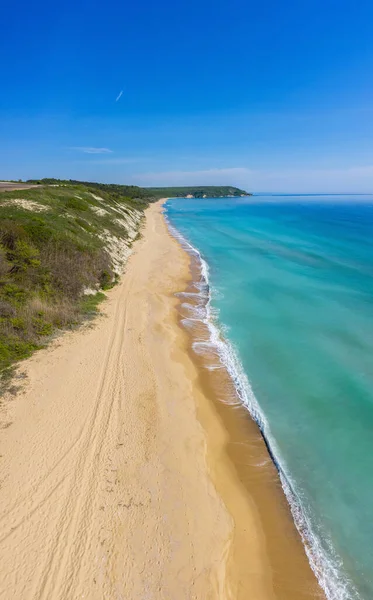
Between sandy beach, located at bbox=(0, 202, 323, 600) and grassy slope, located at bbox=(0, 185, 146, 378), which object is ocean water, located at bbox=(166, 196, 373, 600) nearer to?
sandy beach, located at bbox=(0, 202, 323, 600)

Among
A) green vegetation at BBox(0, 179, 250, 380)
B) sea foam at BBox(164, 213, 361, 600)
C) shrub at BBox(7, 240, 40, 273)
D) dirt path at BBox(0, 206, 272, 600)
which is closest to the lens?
dirt path at BBox(0, 206, 272, 600)

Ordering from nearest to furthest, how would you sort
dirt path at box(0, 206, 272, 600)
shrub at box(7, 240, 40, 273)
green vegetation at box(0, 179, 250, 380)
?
Answer: dirt path at box(0, 206, 272, 600) → green vegetation at box(0, 179, 250, 380) → shrub at box(7, 240, 40, 273)

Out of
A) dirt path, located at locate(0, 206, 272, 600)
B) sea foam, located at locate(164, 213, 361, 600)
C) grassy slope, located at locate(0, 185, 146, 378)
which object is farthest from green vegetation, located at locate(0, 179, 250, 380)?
sea foam, located at locate(164, 213, 361, 600)

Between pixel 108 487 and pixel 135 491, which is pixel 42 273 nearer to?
pixel 108 487

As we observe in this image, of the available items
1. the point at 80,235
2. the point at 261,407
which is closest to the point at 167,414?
the point at 261,407

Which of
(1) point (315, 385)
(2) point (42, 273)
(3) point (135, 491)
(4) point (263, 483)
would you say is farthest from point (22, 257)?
(1) point (315, 385)

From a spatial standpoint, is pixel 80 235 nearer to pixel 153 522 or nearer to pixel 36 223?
pixel 36 223
